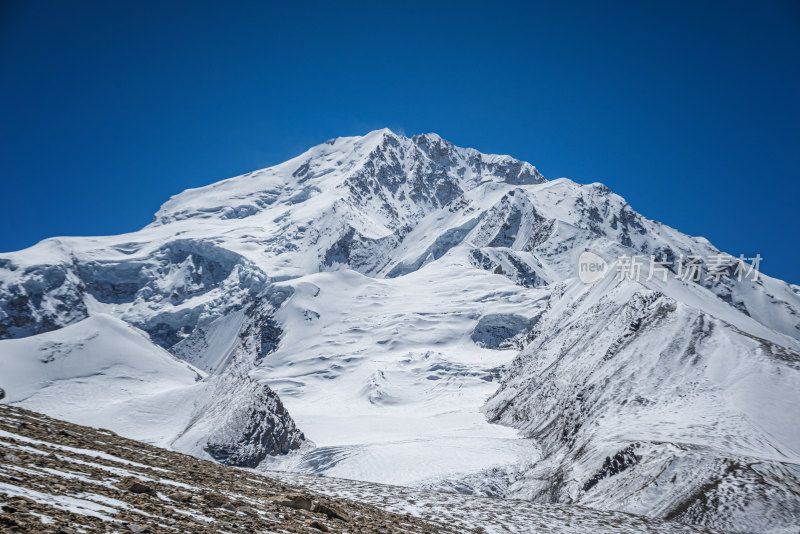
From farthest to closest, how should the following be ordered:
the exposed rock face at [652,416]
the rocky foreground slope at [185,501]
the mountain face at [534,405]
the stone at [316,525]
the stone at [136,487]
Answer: the mountain face at [534,405] < the exposed rock face at [652,416] < the stone at [316,525] < the stone at [136,487] < the rocky foreground slope at [185,501]

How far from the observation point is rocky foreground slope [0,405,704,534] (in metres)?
11.8

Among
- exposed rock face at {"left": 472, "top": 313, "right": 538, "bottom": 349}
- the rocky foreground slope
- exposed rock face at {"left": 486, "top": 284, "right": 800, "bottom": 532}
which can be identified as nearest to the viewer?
the rocky foreground slope

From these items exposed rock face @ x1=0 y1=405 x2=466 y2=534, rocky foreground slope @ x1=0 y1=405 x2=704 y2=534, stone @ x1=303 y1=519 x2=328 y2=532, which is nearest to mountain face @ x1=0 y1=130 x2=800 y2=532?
rocky foreground slope @ x1=0 y1=405 x2=704 y2=534

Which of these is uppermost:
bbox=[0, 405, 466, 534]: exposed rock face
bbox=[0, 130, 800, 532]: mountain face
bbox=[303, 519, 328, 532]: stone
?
bbox=[0, 130, 800, 532]: mountain face

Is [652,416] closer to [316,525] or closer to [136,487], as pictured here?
[316,525]

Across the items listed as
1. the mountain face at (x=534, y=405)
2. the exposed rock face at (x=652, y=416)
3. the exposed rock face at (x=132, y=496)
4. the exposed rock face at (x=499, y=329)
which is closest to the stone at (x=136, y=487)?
the exposed rock face at (x=132, y=496)

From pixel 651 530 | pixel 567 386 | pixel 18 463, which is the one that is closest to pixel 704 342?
pixel 567 386

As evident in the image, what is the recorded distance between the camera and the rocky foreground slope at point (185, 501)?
11.8m

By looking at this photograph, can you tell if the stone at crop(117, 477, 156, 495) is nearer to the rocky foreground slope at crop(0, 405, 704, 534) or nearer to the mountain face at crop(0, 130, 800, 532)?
the rocky foreground slope at crop(0, 405, 704, 534)

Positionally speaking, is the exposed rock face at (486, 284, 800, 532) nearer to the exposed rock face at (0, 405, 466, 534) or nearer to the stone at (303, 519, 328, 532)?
the exposed rock face at (0, 405, 466, 534)

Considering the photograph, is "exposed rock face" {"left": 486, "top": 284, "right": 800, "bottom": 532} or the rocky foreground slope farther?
"exposed rock face" {"left": 486, "top": 284, "right": 800, "bottom": 532}

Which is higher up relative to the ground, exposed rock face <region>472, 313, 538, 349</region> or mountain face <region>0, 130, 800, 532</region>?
exposed rock face <region>472, 313, 538, 349</region>

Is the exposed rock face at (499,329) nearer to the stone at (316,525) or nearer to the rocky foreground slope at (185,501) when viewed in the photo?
the rocky foreground slope at (185,501)

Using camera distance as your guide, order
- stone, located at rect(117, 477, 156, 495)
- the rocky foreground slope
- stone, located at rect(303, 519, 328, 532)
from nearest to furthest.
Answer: the rocky foreground slope, stone, located at rect(117, 477, 156, 495), stone, located at rect(303, 519, 328, 532)
